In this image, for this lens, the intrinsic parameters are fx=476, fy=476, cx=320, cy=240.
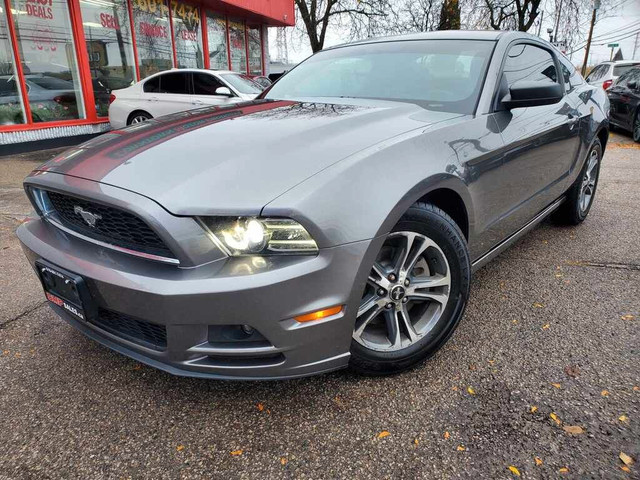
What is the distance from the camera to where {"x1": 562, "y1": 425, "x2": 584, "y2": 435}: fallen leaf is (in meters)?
1.76

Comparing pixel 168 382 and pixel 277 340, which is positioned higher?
pixel 277 340

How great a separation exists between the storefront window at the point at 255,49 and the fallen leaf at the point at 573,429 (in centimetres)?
1517

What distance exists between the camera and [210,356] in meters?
1.71

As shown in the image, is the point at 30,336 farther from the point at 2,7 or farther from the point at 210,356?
the point at 2,7

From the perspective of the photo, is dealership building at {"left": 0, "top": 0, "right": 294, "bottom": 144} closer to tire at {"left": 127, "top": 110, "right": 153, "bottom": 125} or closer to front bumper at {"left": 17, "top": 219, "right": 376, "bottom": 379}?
tire at {"left": 127, "top": 110, "right": 153, "bottom": 125}

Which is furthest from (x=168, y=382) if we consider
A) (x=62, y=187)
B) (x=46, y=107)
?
(x=46, y=107)

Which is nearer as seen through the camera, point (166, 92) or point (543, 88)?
point (543, 88)

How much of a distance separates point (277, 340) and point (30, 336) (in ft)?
5.37

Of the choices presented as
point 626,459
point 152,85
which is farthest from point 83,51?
point 626,459

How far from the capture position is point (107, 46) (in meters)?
9.77

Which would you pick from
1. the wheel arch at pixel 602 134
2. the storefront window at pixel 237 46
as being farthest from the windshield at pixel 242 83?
the storefront window at pixel 237 46

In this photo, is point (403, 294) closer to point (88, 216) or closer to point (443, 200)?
point (443, 200)

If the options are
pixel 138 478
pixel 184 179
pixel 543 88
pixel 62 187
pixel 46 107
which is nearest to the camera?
pixel 138 478

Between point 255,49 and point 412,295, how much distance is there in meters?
15.1
